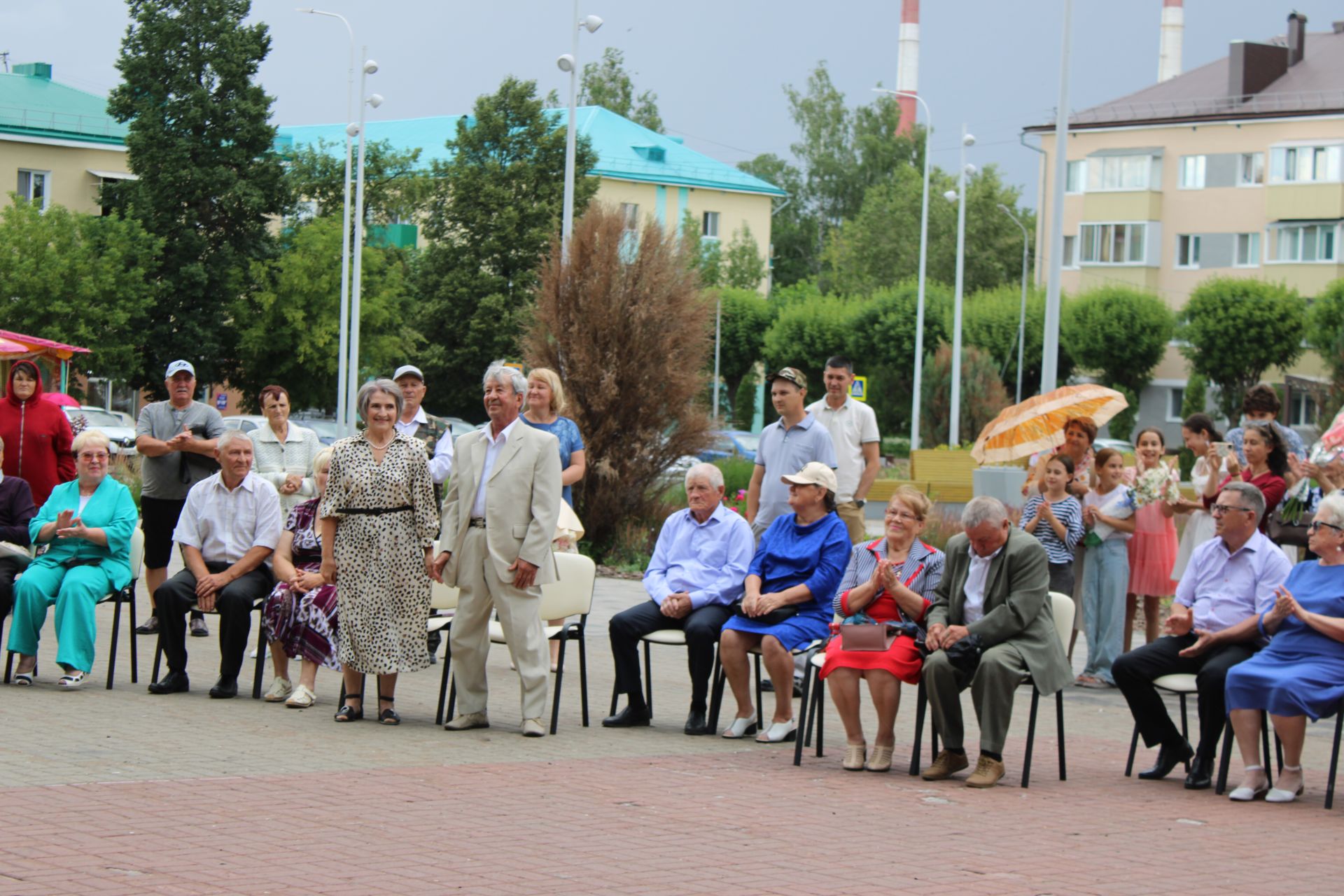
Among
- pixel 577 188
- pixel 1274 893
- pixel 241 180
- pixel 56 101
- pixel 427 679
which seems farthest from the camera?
pixel 56 101

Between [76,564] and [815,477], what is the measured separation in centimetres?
471

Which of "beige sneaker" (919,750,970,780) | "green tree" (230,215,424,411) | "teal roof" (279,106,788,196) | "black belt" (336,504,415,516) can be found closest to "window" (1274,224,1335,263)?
"teal roof" (279,106,788,196)

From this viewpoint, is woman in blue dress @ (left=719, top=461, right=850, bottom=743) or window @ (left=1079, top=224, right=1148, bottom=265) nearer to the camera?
woman in blue dress @ (left=719, top=461, right=850, bottom=743)

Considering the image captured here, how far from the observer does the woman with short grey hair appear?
9.14 metres

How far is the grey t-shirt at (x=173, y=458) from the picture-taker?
11914mm

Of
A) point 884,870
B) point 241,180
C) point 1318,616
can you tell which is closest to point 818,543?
point 1318,616

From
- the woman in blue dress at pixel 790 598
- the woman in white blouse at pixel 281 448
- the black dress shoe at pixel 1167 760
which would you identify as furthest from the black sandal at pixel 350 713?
the black dress shoe at pixel 1167 760

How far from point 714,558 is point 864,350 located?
178 feet

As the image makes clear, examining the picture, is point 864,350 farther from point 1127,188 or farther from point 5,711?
point 5,711

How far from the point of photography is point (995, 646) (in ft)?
27.3

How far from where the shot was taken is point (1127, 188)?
215 ft

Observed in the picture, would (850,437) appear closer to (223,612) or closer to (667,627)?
(667,627)

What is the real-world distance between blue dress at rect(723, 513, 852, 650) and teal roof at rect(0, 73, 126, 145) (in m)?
50.9

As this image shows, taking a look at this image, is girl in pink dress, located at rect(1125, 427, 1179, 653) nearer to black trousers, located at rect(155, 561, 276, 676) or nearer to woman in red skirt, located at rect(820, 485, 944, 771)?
woman in red skirt, located at rect(820, 485, 944, 771)
